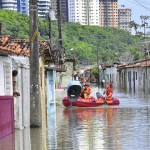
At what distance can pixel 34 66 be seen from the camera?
22.9m

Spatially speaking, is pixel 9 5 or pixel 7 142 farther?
pixel 9 5

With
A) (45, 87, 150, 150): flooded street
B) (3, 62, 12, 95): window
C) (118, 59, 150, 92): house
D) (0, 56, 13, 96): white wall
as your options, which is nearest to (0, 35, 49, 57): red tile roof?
(0, 56, 13, 96): white wall

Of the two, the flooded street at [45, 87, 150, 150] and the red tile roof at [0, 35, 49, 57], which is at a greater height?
the red tile roof at [0, 35, 49, 57]

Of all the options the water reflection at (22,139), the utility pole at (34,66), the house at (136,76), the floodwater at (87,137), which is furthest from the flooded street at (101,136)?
the house at (136,76)

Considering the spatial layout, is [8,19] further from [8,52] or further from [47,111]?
[8,52]

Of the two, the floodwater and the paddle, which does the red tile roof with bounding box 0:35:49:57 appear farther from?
the paddle

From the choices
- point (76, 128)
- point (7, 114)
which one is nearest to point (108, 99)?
point (76, 128)

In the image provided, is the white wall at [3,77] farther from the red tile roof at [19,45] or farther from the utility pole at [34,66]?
the utility pole at [34,66]

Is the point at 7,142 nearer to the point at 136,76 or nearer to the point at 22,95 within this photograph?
the point at 22,95

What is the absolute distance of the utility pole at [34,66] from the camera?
22.8m

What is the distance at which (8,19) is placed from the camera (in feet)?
320

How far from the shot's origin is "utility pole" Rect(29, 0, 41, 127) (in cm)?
2281

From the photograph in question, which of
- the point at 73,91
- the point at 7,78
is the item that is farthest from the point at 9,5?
the point at 7,78

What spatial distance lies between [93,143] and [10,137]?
280cm
